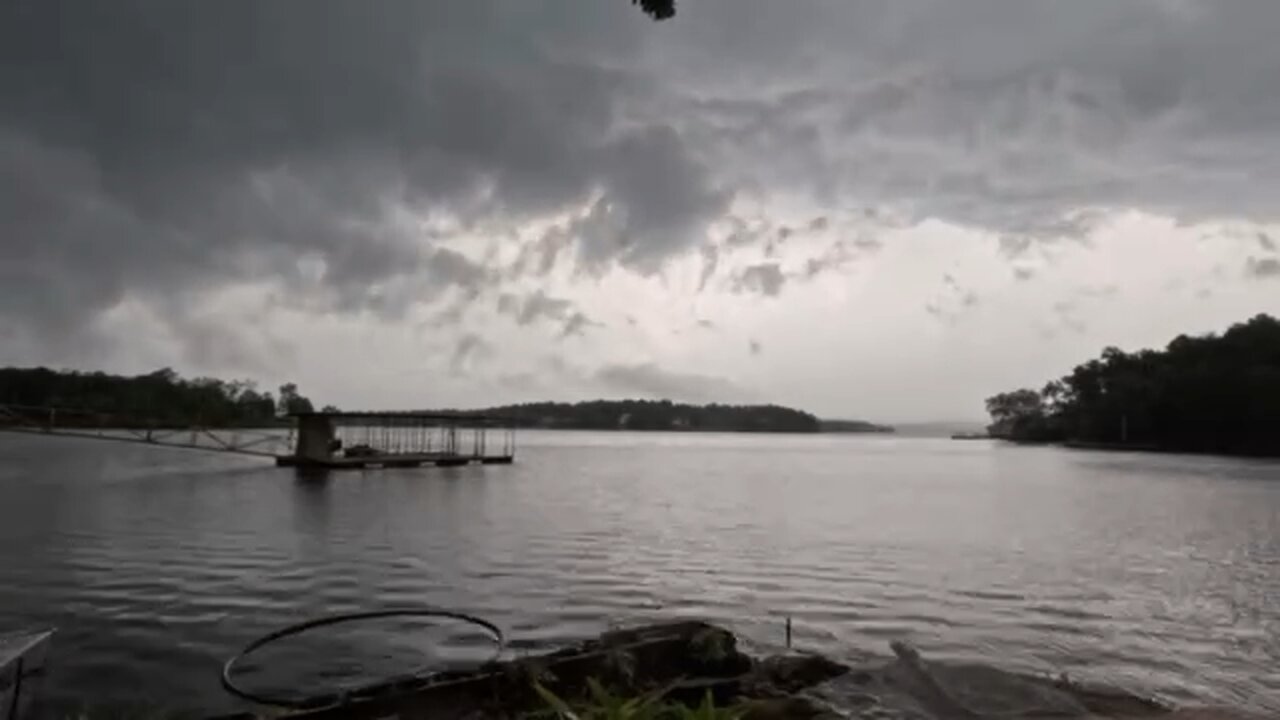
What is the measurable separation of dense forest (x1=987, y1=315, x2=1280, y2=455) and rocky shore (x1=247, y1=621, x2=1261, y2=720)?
14379cm

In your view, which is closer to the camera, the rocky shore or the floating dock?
the rocky shore

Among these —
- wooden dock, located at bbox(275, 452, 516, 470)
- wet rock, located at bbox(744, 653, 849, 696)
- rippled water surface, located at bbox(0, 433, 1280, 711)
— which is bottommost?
rippled water surface, located at bbox(0, 433, 1280, 711)

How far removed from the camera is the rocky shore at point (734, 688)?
8664 mm

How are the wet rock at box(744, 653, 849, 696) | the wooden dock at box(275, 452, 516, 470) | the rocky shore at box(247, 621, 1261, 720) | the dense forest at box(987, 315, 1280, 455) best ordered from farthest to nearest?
the dense forest at box(987, 315, 1280, 455), the wooden dock at box(275, 452, 516, 470), the wet rock at box(744, 653, 849, 696), the rocky shore at box(247, 621, 1261, 720)

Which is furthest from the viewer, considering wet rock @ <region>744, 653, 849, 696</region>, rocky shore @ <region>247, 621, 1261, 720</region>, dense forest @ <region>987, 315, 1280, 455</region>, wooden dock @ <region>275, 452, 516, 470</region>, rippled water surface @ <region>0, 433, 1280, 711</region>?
dense forest @ <region>987, 315, 1280, 455</region>

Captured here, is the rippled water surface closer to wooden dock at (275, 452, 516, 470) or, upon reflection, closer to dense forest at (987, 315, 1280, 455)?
wooden dock at (275, 452, 516, 470)

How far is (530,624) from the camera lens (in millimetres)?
16953

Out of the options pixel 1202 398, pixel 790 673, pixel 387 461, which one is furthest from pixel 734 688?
pixel 1202 398

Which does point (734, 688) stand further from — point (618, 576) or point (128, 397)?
point (128, 397)

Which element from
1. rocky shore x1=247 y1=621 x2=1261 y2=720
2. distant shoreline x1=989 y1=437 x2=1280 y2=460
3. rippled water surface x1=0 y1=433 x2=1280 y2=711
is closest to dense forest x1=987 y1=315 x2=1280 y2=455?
distant shoreline x1=989 y1=437 x2=1280 y2=460

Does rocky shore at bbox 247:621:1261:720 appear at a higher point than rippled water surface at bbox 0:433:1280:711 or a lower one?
higher

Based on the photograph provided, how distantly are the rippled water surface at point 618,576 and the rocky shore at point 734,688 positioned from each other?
4.02 m

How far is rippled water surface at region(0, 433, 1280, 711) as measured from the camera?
48.2 feet

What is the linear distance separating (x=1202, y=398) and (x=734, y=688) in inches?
6004
